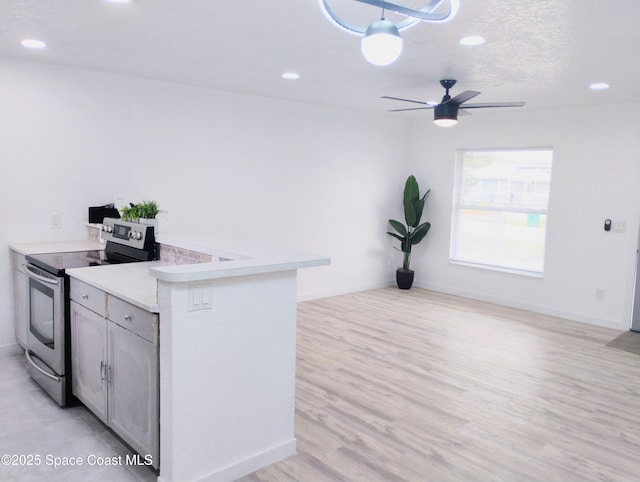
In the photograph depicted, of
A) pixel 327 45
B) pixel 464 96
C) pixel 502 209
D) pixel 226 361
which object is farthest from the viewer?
pixel 502 209

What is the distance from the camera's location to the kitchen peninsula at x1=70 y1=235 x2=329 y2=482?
208 cm

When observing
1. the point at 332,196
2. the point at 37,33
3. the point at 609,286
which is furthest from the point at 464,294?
the point at 37,33

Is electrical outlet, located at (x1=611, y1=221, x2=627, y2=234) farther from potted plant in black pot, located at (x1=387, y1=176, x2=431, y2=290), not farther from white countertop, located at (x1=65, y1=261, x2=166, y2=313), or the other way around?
white countertop, located at (x1=65, y1=261, x2=166, y2=313)

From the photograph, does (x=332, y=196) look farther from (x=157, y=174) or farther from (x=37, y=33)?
(x=37, y=33)

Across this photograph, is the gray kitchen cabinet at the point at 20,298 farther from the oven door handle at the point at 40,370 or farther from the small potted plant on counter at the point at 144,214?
the small potted plant on counter at the point at 144,214

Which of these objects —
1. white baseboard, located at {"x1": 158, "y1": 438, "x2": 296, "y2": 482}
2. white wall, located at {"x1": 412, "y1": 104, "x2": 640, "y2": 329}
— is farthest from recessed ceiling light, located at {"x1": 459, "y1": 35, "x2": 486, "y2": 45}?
white wall, located at {"x1": 412, "y1": 104, "x2": 640, "y2": 329}

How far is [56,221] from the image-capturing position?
→ 4.20 metres

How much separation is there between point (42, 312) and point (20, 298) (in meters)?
0.84

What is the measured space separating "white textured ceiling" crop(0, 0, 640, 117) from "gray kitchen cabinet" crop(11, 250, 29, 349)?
5.24 ft

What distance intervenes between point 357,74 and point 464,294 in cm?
358

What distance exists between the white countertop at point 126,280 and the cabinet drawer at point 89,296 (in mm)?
36

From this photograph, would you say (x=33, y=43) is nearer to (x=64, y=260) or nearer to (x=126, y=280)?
(x=64, y=260)

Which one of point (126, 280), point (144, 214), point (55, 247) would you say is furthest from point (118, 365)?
point (55, 247)

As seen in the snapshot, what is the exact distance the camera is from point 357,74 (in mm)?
4250
